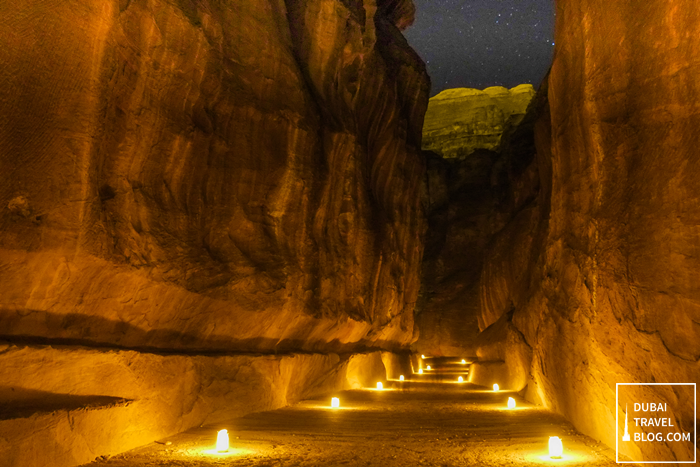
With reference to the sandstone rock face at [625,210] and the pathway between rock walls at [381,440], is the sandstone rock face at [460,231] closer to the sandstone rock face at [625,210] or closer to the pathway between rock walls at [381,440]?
the pathway between rock walls at [381,440]

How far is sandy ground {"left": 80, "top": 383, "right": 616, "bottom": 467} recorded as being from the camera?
256 inches

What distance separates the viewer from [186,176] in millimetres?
9188

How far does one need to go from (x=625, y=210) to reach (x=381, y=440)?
14.1ft

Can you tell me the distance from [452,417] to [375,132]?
11.8m

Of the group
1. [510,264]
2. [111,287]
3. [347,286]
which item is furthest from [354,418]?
[510,264]

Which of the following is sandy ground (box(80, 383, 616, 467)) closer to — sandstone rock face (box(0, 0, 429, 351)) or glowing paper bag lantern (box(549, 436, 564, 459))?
glowing paper bag lantern (box(549, 436, 564, 459))

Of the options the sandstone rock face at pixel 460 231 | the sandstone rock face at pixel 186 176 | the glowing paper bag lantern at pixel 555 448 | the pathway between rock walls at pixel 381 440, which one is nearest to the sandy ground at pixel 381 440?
the pathway between rock walls at pixel 381 440

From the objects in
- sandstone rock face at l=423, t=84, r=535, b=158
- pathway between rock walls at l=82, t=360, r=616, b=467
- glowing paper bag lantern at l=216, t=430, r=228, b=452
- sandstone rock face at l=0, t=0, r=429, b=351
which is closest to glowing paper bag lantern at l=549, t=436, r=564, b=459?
pathway between rock walls at l=82, t=360, r=616, b=467

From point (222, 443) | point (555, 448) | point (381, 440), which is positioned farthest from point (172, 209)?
point (555, 448)

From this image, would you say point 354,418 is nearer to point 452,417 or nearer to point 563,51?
point 452,417

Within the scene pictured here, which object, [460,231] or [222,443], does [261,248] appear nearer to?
[222,443]

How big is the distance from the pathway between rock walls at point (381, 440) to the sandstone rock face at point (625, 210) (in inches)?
31.6

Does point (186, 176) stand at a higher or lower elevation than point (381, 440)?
higher

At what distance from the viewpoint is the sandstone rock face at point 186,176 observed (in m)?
6.39
